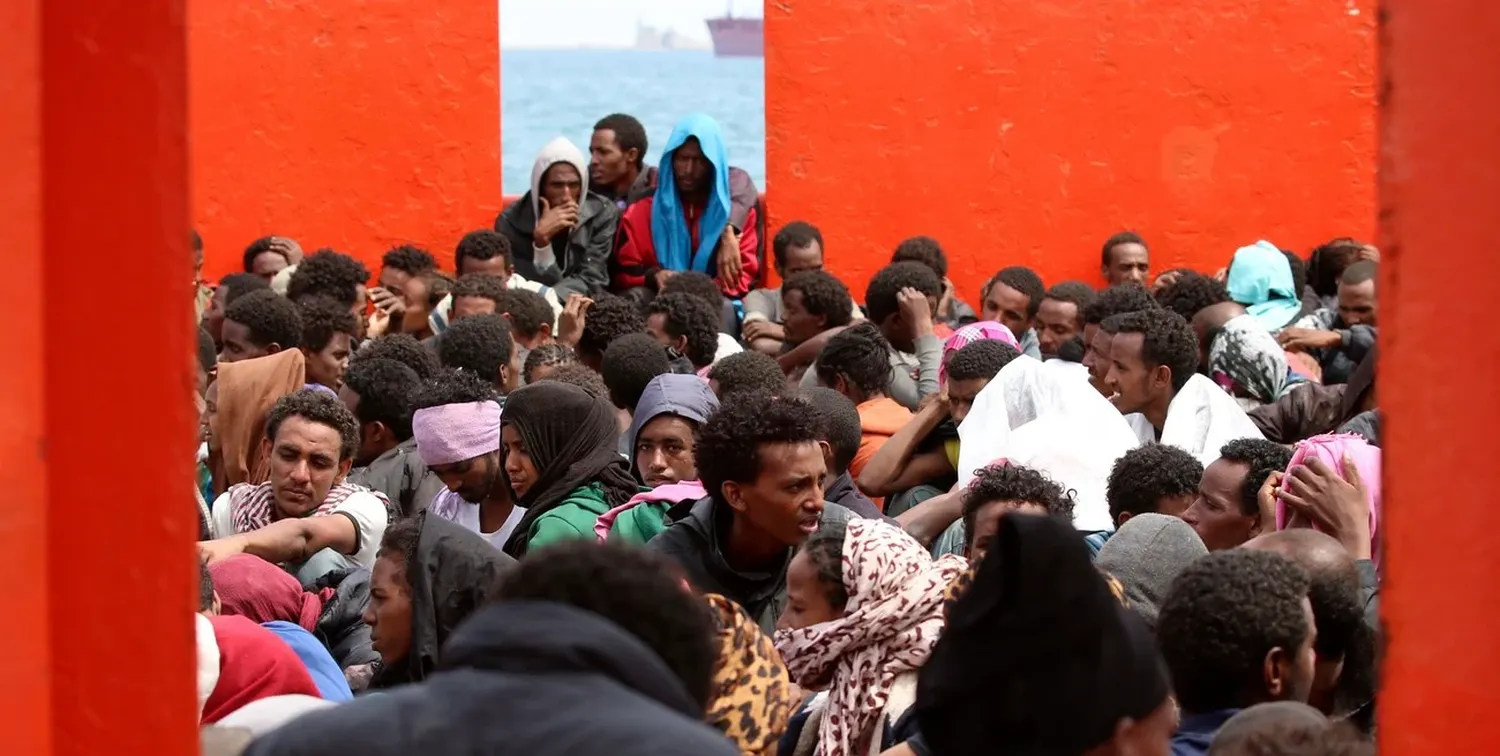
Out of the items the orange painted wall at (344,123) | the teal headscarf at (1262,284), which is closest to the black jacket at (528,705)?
the teal headscarf at (1262,284)

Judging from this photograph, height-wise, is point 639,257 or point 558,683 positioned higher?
point 558,683

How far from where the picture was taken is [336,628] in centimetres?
580

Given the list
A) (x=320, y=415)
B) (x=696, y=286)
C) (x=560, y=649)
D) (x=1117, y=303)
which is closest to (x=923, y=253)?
(x=696, y=286)

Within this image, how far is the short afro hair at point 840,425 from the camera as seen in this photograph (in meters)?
6.64

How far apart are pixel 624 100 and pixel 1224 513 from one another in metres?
81.7

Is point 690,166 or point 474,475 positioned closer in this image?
point 474,475

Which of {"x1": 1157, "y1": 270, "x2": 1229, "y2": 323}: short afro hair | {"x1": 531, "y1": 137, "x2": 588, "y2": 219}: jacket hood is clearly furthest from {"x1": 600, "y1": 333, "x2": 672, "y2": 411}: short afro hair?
{"x1": 531, "y1": 137, "x2": 588, "y2": 219}: jacket hood

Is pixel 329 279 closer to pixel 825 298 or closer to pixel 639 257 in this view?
pixel 639 257

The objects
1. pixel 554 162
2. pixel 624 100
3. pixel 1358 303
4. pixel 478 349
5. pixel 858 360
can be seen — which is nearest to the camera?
pixel 858 360

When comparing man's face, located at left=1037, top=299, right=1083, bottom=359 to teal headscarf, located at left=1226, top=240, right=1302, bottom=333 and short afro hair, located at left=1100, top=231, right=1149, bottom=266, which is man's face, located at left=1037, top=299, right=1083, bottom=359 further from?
short afro hair, located at left=1100, top=231, right=1149, bottom=266

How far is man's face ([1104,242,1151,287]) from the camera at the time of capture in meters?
12.2

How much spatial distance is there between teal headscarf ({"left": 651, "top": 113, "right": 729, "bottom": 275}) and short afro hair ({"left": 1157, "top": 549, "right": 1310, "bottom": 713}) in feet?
26.1

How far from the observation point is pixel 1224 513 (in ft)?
18.9

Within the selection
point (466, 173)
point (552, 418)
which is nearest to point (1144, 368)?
point (552, 418)
